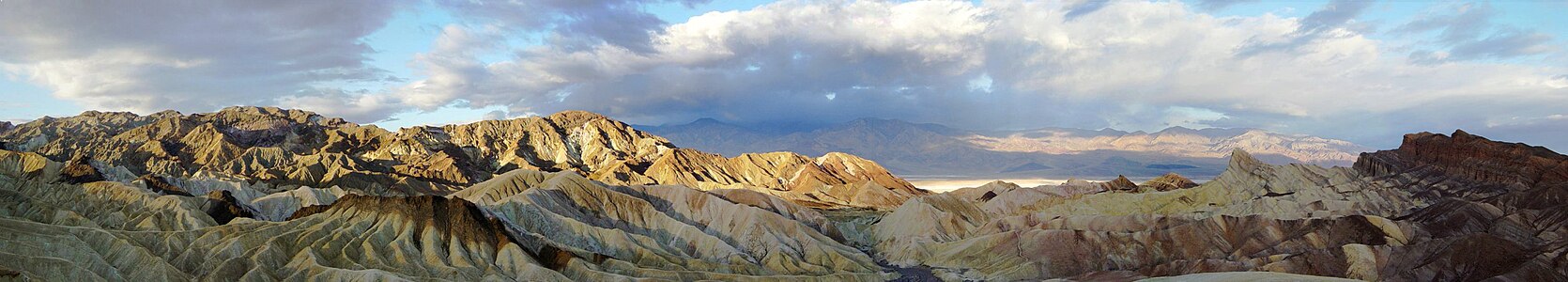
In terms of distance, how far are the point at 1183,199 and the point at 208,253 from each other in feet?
357

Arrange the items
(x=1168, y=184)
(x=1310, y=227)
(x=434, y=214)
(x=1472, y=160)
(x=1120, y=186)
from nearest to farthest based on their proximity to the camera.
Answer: (x=434, y=214) < (x=1310, y=227) < (x=1472, y=160) < (x=1168, y=184) < (x=1120, y=186)

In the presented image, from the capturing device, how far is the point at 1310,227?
83125 mm

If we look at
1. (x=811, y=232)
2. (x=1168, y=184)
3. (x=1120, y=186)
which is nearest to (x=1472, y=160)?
(x=1168, y=184)

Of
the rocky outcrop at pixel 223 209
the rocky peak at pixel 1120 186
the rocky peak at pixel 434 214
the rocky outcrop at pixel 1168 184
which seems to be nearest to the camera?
the rocky peak at pixel 434 214

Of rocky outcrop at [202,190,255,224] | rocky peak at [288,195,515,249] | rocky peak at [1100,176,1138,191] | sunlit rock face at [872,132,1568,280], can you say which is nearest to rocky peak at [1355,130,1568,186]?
sunlit rock face at [872,132,1568,280]

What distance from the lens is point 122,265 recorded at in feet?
212

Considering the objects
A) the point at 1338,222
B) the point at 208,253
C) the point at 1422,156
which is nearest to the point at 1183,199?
the point at 1422,156

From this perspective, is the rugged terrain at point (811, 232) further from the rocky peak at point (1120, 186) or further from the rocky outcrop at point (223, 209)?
the rocky peak at point (1120, 186)

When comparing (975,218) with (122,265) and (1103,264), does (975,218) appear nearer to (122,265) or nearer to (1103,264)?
(1103,264)

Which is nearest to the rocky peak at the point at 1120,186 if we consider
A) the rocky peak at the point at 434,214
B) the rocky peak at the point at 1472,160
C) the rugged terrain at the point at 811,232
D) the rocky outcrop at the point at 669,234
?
the rugged terrain at the point at 811,232

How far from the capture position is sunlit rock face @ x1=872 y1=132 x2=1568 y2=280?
6856 centimetres

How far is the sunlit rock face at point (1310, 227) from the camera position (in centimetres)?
6856

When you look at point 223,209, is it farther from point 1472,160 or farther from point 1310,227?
point 1472,160

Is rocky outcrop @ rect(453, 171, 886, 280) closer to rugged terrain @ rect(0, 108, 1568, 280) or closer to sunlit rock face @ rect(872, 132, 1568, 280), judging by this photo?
rugged terrain @ rect(0, 108, 1568, 280)
